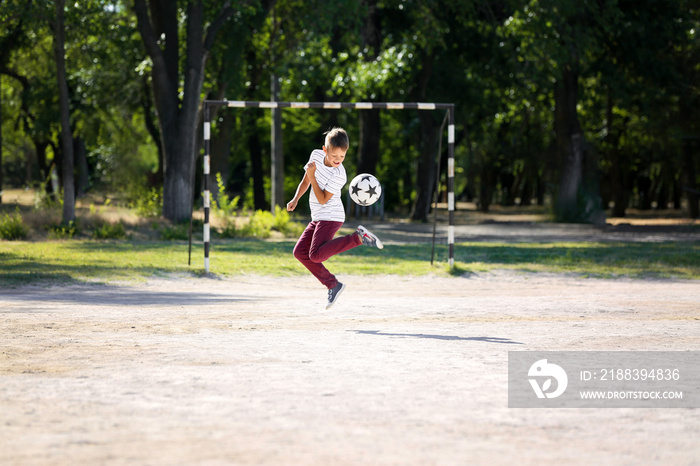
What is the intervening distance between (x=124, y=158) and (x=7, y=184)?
41.2 m

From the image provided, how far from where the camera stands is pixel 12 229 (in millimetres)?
19875

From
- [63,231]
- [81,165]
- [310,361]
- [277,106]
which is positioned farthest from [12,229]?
[81,165]

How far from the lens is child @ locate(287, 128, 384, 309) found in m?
8.96

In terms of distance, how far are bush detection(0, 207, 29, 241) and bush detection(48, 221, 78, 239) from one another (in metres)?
0.60

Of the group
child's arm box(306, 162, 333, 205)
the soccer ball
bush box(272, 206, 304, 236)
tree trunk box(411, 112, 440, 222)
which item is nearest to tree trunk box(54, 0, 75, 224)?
bush box(272, 206, 304, 236)

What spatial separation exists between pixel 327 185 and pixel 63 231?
43.4 ft

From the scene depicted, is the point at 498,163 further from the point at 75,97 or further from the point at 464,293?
the point at 464,293

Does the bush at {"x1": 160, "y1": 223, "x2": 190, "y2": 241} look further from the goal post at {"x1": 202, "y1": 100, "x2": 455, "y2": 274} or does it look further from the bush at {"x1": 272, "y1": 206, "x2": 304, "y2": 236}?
the goal post at {"x1": 202, "y1": 100, "x2": 455, "y2": 274}

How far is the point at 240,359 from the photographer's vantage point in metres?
6.77

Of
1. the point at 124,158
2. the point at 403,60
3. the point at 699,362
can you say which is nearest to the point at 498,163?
the point at 124,158

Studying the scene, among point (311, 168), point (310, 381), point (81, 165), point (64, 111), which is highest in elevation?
point (64, 111)

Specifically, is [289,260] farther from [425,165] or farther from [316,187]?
[425,165]

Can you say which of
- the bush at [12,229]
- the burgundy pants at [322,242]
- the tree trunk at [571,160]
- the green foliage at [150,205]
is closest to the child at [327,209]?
the burgundy pants at [322,242]

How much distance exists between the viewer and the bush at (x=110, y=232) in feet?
68.5
